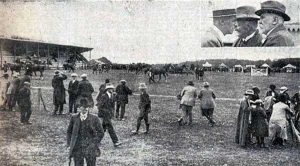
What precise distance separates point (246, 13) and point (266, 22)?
809mm

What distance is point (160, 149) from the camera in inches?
329

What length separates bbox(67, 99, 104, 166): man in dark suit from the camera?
582 centimetres

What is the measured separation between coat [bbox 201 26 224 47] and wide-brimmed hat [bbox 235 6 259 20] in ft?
2.38

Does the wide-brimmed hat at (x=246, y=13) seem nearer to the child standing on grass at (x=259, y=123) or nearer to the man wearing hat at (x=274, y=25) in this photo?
the man wearing hat at (x=274, y=25)

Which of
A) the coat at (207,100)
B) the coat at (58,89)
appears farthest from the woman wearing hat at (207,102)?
the coat at (58,89)

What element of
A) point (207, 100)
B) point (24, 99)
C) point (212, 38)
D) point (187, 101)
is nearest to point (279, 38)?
point (212, 38)

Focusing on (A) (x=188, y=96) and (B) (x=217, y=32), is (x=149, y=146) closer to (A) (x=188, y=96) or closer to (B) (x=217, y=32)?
(A) (x=188, y=96)

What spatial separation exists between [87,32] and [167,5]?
3051mm

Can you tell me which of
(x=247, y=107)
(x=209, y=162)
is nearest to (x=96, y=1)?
(x=247, y=107)

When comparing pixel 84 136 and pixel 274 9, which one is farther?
pixel 274 9

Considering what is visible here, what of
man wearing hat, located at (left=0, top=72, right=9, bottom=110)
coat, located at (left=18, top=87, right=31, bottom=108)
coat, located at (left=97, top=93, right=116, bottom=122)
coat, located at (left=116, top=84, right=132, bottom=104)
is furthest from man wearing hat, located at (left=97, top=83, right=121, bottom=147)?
man wearing hat, located at (left=0, top=72, right=9, bottom=110)

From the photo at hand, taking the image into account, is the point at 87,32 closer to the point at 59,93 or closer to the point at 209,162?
the point at 59,93

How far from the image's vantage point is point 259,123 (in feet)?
29.1

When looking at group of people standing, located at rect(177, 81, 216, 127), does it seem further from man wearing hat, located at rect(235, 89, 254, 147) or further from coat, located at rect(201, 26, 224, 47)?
man wearing hat, located at rect(235, 89, 254, 147)
